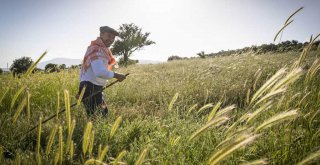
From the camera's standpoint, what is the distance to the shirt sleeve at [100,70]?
3.69m

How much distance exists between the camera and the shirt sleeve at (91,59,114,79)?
369 cm

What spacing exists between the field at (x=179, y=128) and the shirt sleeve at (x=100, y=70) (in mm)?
618

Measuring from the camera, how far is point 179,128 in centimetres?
229

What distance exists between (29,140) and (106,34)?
2.07 metres

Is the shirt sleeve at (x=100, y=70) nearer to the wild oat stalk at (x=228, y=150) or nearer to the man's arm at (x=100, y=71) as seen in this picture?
the man's arm at (x=100, y=71)

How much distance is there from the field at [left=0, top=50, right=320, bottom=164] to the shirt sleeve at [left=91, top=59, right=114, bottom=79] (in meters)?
0.62

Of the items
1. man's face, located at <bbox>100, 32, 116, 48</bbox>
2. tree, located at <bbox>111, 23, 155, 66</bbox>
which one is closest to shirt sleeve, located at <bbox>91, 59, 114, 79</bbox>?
man's face, located at <bbox>100, 32, 116, 48</bbox>

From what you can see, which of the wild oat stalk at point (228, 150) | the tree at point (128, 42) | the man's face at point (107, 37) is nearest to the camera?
the wild oat stalk at point (228, 150)

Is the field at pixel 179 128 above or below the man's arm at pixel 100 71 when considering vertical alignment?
below

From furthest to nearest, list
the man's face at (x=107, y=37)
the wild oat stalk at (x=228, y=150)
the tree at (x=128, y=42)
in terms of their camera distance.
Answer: the tree at (x=128, y=42)
the man's face at (x=107, y=37)
the wild oat stalk at (x=228, y=150)

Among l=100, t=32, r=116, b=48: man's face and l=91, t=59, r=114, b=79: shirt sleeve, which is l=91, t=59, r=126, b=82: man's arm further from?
l=100, t=32, r=116, b=48: man's face

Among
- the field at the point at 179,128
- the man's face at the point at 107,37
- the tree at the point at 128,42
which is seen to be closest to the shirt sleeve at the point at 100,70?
the man's face at the point at 107,37

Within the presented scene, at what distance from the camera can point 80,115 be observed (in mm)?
3295

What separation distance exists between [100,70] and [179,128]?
191 centimetres
